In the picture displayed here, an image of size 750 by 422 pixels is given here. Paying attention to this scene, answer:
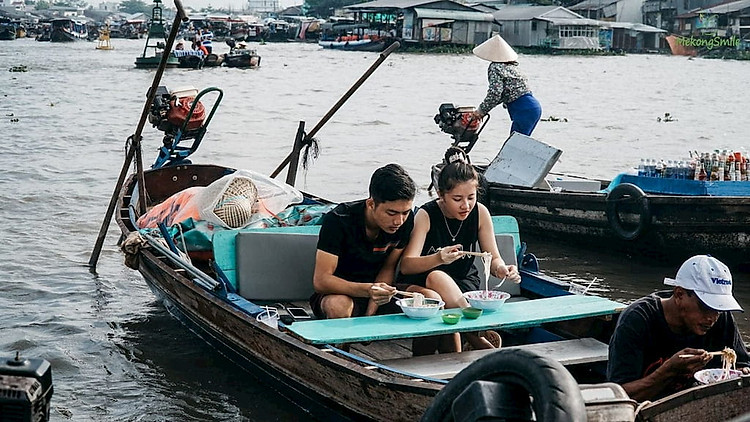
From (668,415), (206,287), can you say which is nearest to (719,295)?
(668,415)

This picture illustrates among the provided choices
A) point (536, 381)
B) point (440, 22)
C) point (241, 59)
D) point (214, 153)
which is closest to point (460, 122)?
point (214, 153)

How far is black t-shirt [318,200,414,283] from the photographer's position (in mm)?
4895

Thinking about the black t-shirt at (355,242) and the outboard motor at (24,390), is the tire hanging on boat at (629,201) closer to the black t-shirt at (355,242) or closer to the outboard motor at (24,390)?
the black t-shirt at (355,242)

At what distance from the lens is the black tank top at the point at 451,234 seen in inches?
197

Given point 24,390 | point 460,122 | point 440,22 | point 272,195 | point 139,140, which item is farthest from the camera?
point 440,22

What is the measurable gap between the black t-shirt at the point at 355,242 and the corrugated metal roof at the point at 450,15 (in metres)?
47.9

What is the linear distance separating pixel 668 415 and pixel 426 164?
11.6 m

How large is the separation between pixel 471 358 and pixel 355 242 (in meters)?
0.83

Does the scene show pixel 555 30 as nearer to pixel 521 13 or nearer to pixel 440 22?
pixel 521 13

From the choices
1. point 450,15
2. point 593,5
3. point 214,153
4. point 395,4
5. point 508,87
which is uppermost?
point 593,5

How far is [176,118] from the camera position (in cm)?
861

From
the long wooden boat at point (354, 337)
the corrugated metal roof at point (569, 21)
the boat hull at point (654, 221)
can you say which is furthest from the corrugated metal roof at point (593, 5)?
the long wooden boat at point (354, 337)

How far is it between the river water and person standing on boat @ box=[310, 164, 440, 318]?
0.68m

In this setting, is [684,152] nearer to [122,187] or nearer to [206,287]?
[122,187]
